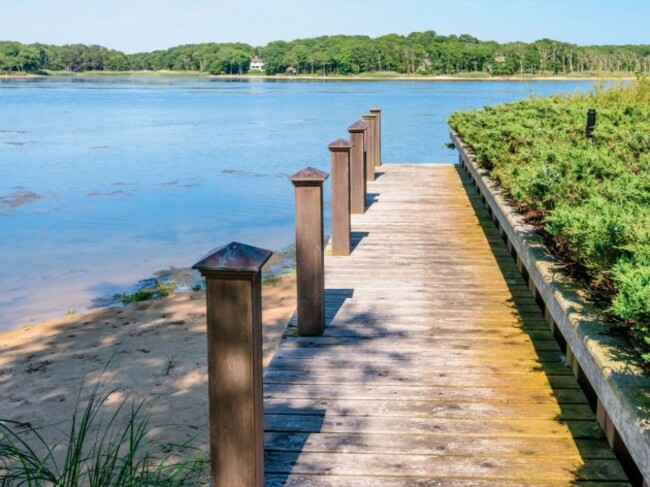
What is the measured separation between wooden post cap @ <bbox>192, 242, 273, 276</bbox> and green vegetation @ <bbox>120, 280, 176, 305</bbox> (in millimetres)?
8422

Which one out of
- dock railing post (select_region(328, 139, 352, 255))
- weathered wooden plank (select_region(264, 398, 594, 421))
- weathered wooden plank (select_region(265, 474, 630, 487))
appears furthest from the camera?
dock railing post (select_region(328, 139, 352, 255))

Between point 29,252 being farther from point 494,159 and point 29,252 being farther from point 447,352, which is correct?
point 447,352

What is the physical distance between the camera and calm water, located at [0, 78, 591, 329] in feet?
45.8

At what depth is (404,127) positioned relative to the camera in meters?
40.6

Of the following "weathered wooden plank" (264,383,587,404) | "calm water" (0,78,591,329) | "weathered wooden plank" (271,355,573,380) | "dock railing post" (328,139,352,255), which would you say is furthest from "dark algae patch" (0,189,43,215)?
"weathered wooden plank" (264,383,587,404)

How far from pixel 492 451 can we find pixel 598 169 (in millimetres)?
3240

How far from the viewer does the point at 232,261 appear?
3.01 meters

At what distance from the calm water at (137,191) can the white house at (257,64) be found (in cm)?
14999

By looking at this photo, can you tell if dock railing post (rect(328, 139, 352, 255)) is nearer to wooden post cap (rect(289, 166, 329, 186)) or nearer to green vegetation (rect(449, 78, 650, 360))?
green vegetation (rect(449, 78, 650, 360))

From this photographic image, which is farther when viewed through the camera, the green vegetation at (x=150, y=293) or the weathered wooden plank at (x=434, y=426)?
the green vegetation at (x=150, y=293)

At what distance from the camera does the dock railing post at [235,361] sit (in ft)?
9.95

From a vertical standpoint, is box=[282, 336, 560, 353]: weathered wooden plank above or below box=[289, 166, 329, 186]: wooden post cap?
below

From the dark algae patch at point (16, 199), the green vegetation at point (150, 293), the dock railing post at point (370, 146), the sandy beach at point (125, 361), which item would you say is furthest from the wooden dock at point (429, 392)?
the dark algae patch at point (16, 199)

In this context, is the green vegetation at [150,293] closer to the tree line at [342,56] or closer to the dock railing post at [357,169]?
the dock railing post at [357,169]
